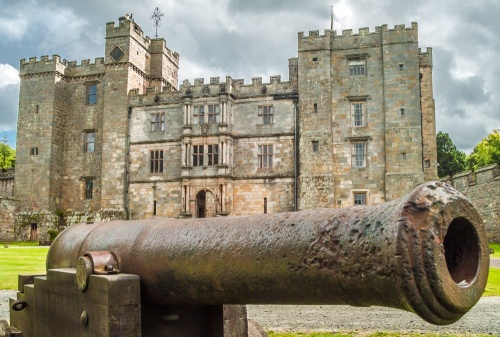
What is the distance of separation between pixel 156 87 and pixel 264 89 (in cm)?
987

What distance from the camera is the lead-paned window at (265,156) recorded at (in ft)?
109

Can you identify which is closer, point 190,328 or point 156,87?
point 190,328

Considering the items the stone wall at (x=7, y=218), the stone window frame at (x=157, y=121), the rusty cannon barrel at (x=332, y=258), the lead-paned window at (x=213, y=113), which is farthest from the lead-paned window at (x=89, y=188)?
the rusty cannon barrel at (x=332, y=258)

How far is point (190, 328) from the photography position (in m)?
3.69

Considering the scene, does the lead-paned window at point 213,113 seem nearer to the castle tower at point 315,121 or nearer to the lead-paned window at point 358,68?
the castle tower at point 315,121

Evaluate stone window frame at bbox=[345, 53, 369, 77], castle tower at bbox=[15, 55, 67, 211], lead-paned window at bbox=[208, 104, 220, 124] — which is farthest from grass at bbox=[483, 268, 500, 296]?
castle tower at bbox=[15, 55, 67, 211]

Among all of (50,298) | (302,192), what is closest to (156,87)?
(302,192)

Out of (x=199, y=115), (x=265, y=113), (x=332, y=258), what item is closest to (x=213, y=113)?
(x=199, y=115)

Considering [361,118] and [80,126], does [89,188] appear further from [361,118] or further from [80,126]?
[361,118]

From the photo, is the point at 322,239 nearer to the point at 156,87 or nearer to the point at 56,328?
the point at 56,328

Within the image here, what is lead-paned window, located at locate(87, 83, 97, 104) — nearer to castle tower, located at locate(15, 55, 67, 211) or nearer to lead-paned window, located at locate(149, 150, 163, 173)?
castle tower, located at locate(15, 55, 67, 211)

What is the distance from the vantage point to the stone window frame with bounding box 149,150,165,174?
3509 cm

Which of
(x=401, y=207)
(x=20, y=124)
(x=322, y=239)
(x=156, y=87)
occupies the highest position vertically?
(x=156, y=87)

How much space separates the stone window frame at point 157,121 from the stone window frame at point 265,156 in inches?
276
